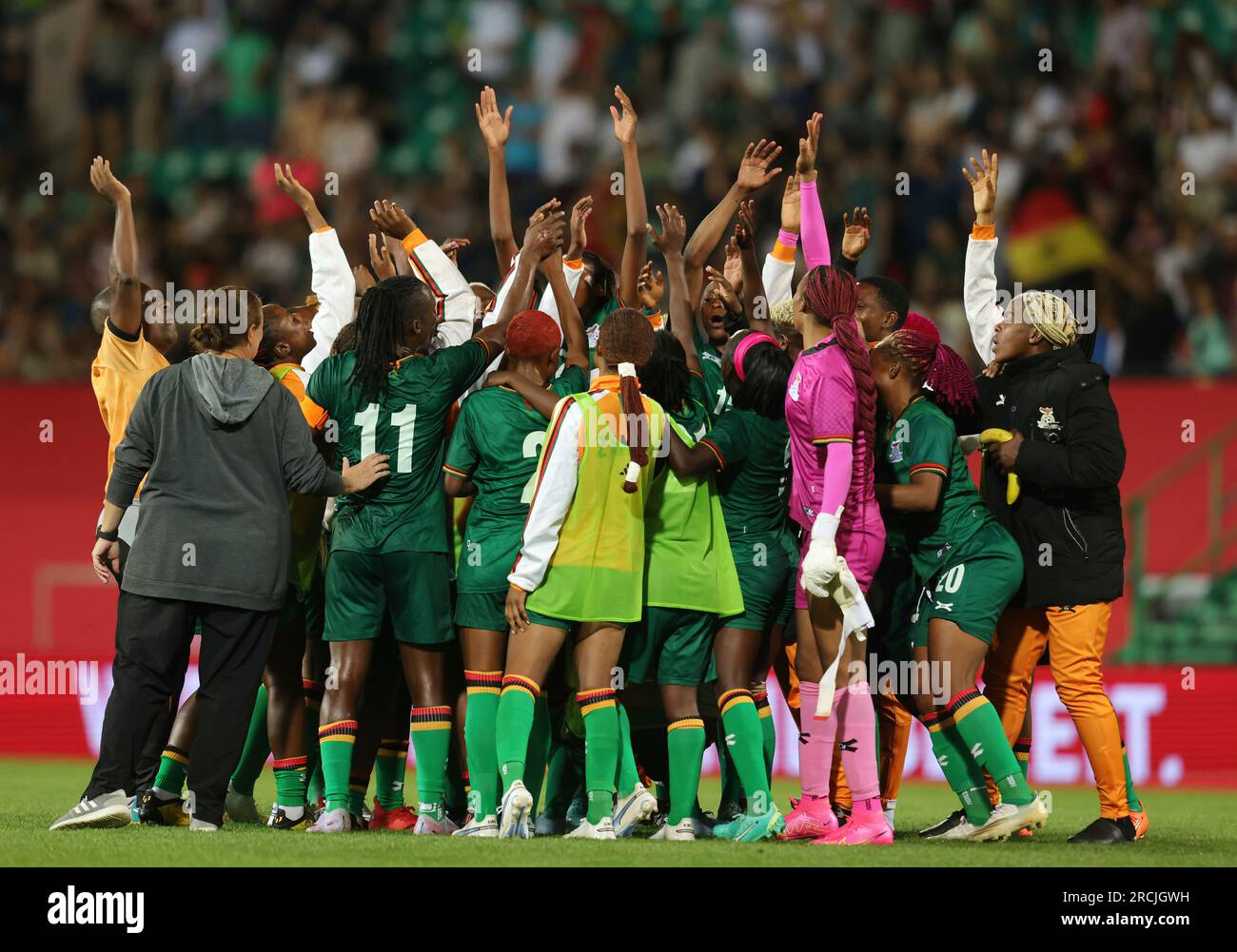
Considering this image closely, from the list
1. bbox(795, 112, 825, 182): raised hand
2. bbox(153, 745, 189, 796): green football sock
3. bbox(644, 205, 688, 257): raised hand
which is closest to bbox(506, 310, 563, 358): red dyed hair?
bbox(644, 205, 688, 257): raised hand

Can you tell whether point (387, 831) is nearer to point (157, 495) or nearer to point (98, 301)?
point (157, 495)

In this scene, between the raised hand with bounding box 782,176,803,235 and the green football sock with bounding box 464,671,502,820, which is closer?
the green football sock with bounding box 464,671,502,820

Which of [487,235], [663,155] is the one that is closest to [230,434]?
[487,235]

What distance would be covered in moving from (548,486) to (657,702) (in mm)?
1187

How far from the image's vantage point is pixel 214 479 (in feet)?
22.7

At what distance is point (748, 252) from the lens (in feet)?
26.9

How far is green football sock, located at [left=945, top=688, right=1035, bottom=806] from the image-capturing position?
6.94 meters

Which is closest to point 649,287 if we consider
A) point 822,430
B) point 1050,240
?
point 822,430

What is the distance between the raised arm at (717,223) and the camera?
25.4 ft

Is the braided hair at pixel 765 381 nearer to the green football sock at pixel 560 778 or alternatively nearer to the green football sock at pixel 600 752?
the green football sock at pixel 600 752

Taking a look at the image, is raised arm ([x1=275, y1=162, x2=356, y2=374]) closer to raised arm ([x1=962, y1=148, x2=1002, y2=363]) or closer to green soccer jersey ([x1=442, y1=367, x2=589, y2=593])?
green soccer jersey ([x1=442, y1=367, x2=589, y2=593])

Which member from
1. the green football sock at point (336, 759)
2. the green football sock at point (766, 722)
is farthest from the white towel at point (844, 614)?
the green football sock at point (336, 759)

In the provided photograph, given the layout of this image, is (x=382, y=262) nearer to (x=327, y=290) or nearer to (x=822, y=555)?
(x=327, y=290)

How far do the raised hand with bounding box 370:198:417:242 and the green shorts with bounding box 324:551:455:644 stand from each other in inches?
62.6
